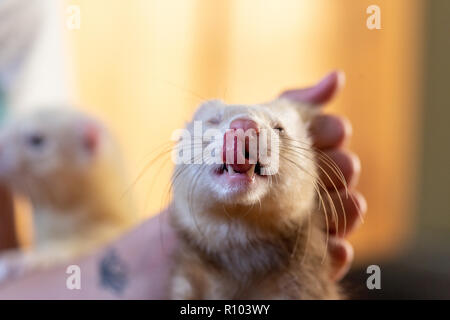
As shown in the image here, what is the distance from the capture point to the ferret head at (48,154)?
1.54 m

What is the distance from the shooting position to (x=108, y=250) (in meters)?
1.19

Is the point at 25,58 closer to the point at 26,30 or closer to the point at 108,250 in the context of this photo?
the point at 26,30

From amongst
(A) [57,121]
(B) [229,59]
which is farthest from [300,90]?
(A) [57,121]

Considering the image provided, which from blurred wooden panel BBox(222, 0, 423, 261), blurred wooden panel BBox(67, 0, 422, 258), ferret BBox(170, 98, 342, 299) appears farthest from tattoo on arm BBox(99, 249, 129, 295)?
blurred wooden panel BBox(222, 0, 423, 261)

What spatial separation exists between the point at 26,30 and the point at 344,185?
132 centimetres

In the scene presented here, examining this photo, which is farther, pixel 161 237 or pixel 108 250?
pixel 108 250

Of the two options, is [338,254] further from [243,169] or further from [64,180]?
[64,180]

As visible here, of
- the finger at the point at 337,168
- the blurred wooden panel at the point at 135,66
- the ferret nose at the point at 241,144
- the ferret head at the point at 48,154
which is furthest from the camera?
the ferret head at the point at 48,154

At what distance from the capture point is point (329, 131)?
83cm

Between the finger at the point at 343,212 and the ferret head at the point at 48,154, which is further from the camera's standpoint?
the ferret head at the point at 48,154

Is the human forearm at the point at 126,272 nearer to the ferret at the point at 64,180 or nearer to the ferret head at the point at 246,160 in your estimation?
the ferret head at the point at 246,160

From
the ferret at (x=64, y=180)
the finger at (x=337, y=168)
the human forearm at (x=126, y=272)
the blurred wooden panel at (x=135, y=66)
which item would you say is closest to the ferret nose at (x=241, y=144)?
the finger at (x=337, y=168)

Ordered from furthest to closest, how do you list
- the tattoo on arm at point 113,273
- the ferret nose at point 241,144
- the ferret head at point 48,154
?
the ferret head at point 48,154 → the tattoo on arm at point 113,273 → the ferret nose at point 241,144

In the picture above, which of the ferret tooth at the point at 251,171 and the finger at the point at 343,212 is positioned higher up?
the ferret tooth at the point at 251,171
